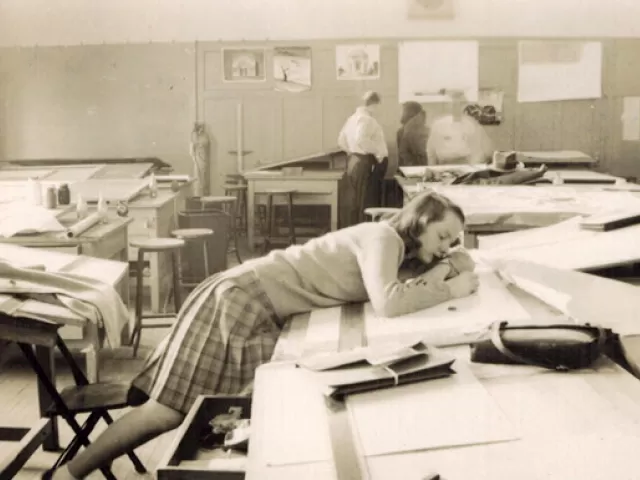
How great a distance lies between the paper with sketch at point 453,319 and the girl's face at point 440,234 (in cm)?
21

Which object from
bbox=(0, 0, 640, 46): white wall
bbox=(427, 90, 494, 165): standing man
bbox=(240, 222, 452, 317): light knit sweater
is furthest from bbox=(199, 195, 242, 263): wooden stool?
bbox=(240, 222, 452, 317): light knit sweater

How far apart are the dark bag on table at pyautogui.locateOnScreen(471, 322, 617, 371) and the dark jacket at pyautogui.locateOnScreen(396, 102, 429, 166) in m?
8.77

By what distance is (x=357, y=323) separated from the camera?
92.1 inches

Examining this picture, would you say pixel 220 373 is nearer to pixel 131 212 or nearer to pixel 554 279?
pixel 554 279

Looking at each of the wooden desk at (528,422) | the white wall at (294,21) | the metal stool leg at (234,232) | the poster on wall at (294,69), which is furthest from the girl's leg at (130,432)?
the white wall at (294,21)

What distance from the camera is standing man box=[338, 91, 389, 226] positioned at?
31.3ft

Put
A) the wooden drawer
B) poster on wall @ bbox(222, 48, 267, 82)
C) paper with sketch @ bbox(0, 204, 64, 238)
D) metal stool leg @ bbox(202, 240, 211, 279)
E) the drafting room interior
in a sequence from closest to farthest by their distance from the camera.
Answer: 1. the drafting room interior
2. the wooden drawer
3. paper with sketch @ bbox(0, 204, 64, 238)
4. metal stool leg @ bbox(202, 240, 211, 279)
5. poster on wall @ bbox(222, 48, 267, 82)

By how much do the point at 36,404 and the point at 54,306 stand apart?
1902mm

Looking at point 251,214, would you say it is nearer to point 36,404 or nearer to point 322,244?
point 36,404

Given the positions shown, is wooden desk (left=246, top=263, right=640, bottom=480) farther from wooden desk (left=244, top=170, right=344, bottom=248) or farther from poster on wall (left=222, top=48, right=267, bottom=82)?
poster on wall (left=222, top=48, right=267, bottom=82)

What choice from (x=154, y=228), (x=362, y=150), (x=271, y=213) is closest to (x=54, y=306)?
(x=154, y=228)

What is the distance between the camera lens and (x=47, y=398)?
350 cm

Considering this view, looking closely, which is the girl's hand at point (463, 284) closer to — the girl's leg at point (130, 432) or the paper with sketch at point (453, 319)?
the paper with sketch at point (453, 319)

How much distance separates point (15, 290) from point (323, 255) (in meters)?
0.96
